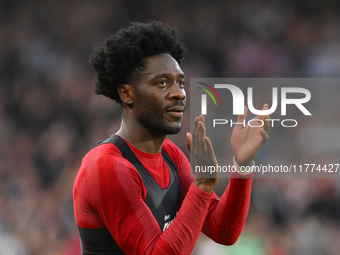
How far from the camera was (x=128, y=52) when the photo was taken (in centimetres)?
220

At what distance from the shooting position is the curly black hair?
221 centimetres

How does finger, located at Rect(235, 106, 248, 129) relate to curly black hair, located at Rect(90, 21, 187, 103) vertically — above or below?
below

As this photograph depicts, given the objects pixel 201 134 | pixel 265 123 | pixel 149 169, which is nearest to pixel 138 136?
pixel 149 169

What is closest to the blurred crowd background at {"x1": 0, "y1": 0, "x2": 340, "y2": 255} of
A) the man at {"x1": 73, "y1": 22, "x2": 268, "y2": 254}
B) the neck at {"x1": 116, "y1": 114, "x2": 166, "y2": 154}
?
the man at {"x1": 73, "y1": 22, "x2": 268, "y2": 254}

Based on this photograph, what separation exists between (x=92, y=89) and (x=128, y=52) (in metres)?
3.79

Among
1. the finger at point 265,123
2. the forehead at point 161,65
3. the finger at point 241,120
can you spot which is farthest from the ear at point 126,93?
the finger at point 265,123

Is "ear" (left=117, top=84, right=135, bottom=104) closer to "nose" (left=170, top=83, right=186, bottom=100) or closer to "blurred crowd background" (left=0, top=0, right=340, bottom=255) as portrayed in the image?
"nose" (left=170, top=83, right=186, bottom=100)

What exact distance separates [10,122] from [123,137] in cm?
390

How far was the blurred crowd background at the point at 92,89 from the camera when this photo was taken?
189 inches

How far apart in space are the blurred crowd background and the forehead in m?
2.56

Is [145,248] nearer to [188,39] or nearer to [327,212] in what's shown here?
[327,212]

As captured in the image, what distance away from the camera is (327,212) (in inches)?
191

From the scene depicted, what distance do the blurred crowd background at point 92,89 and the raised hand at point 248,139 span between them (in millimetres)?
2402

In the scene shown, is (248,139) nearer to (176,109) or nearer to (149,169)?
(176,109)
